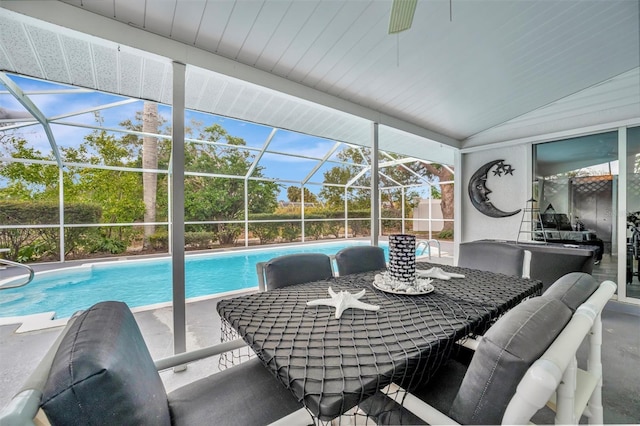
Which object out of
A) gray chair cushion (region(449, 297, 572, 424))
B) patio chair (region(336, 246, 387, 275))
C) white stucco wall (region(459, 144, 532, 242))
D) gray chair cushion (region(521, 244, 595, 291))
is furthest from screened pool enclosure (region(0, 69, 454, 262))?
gray chair cushion (region(449, 297, 572, 424))

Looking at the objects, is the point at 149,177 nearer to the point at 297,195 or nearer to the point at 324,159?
the point at 297,195

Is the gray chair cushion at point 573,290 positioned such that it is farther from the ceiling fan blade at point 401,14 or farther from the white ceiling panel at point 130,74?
the white ceiling panel at point 130,74

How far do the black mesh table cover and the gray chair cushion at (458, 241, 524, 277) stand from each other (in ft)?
1.91

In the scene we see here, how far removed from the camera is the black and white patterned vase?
1.54 m

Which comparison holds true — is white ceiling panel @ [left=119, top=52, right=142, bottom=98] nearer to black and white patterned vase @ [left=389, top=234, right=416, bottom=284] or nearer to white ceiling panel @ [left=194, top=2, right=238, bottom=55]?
white ceiling panel @ [left=194, top=2, right=238, bottom=55]

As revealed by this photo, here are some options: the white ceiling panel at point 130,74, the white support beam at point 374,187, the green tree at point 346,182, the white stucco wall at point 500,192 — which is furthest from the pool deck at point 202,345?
the green tree at point 346,182

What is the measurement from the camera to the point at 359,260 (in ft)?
7.32

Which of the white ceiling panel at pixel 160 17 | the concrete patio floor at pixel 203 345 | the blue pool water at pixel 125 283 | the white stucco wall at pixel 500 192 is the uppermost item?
the white ceiling panel at pixel 160 17

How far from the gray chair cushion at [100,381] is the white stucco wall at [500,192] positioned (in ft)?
Result: 16.2

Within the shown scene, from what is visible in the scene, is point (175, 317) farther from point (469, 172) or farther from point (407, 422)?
point (469, 172)

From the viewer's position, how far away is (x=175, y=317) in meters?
2.03

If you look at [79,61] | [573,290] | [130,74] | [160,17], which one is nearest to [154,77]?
[130,74]

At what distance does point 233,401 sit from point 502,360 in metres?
0.97

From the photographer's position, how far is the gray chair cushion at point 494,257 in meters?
2.17
